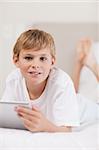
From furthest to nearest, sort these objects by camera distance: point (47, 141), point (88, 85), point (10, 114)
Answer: point (88, 85)
point (10, 114)
point (47, 141)

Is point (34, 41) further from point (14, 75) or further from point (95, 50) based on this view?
→ point (95, 50)

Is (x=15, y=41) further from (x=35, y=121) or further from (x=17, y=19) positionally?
(x=35, y=121)

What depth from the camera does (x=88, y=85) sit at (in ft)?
3.12

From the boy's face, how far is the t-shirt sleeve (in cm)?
6

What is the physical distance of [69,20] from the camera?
0.90m

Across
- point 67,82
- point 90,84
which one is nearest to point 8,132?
point 67,82

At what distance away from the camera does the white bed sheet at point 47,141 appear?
68cm

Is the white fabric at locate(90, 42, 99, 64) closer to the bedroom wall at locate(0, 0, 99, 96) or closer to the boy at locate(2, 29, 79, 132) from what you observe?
the bedroom wall at locate(0, 0, 99, 96)

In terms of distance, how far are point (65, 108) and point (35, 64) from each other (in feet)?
0.47

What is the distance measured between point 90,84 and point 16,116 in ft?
0.92

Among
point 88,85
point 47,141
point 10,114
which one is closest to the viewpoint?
point 47,141

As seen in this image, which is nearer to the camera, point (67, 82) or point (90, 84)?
point (67, 82)

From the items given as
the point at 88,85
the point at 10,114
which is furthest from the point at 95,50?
the point at 10,114

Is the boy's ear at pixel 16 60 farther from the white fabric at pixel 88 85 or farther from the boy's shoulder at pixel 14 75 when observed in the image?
the white fabric at pixel 88 85
